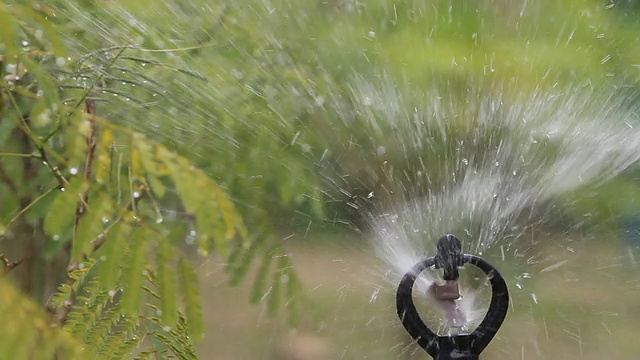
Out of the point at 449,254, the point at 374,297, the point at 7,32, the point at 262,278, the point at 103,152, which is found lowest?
the point at 374,297

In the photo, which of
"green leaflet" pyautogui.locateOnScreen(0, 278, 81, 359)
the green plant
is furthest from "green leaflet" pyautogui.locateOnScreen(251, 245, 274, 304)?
"green leaflet" pyautogui.locateOnScreen(0, 278, 81, 359)

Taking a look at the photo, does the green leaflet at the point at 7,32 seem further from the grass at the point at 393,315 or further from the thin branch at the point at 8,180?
the grass at the point at 393,315

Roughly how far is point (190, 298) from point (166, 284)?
1.2 inches

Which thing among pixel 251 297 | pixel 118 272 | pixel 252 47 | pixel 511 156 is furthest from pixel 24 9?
pixel 511 156

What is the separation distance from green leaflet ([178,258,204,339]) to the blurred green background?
0.24 metres

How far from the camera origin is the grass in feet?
3.01

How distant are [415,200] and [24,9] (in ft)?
1.86

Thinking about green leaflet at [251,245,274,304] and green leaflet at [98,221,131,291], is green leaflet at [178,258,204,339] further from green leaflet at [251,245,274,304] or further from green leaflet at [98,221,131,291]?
green leaflet at [251,245,274,304]

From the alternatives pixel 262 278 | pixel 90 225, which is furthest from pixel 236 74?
pixel 90 225

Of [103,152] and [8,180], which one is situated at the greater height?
[103,152]

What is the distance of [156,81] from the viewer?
27.6 inches

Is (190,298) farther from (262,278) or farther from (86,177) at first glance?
(262,278)

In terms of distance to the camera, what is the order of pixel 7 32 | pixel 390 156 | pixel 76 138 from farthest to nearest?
pixel 390 156 < pixel 76 138 < pixel 7 32

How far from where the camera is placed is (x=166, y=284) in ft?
Answer: 1.63
